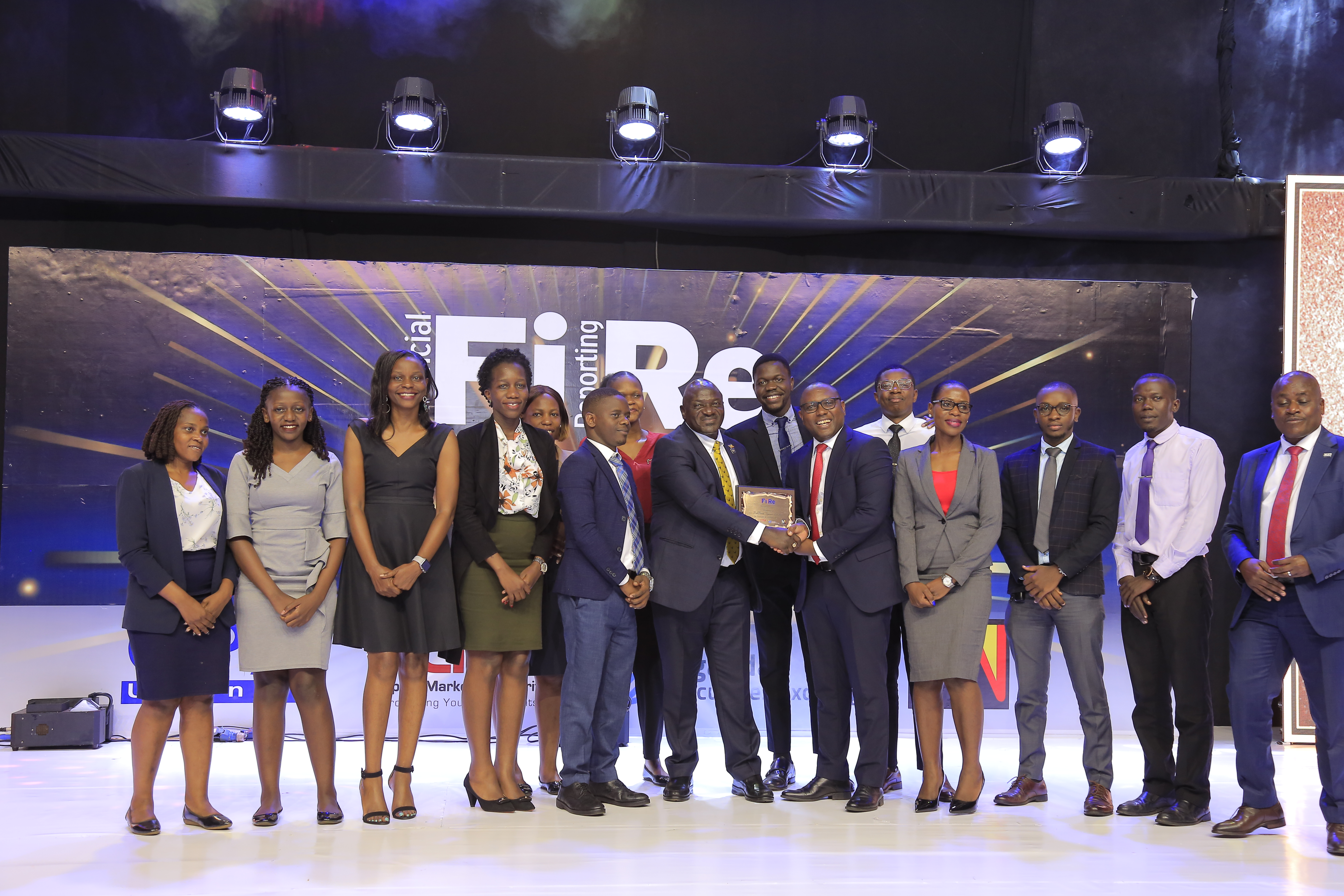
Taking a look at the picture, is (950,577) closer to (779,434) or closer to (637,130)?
(779,434)

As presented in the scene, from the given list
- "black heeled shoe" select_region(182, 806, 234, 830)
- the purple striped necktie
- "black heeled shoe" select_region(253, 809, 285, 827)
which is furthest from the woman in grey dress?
the purple striped necktie

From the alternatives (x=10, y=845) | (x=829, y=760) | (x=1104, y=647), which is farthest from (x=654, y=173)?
(x=10, y=845)

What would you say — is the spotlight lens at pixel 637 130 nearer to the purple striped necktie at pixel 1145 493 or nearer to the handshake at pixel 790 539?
the handshake at pixel 790 539

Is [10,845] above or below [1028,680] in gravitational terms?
below

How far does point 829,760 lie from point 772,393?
5.53 feet

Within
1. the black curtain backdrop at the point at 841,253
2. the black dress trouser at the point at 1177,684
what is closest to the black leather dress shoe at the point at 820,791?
the black dress trouser at the point at 1177,684

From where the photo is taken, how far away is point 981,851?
3.89 m

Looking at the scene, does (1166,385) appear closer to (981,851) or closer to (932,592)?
(932,592)

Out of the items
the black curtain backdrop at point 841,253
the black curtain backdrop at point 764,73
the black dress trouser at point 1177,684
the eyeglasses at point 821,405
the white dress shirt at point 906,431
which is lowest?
the black dress trouser at point 1177,684

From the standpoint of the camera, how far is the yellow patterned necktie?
15.0 ft

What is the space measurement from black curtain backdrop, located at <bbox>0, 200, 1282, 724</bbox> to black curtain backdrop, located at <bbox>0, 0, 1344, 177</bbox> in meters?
0.51

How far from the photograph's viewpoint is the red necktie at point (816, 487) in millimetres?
4621

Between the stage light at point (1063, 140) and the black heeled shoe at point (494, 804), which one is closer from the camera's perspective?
the black heeled shoe at point (494, 804)

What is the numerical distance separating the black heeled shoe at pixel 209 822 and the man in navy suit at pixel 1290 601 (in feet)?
12.8
